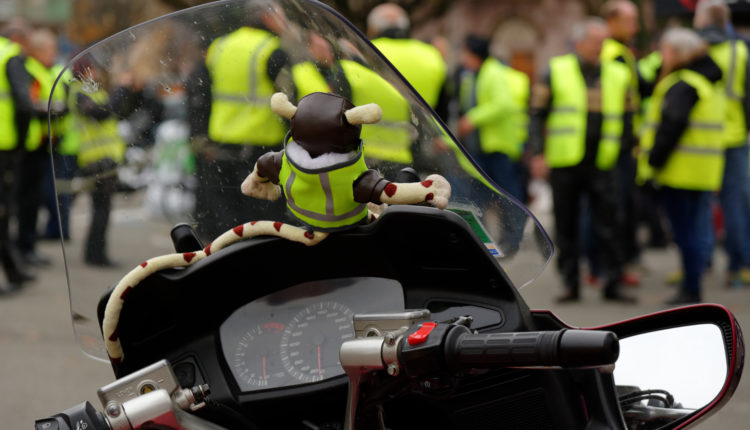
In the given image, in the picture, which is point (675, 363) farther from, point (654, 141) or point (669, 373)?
point (654, 141)

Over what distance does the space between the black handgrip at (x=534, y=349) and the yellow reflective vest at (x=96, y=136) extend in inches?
36.1

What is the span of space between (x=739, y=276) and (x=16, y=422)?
18.5 feet

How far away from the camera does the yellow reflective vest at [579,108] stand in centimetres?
681

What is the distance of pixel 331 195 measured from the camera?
1635 millimetres

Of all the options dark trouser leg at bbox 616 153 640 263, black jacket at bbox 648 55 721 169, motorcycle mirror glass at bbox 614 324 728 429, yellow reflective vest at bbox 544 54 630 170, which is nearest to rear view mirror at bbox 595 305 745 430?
motorcycle mirror glass at bbox 614 324 728 429

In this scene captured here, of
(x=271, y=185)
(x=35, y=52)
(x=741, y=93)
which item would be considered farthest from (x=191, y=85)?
(x=35, y=52)

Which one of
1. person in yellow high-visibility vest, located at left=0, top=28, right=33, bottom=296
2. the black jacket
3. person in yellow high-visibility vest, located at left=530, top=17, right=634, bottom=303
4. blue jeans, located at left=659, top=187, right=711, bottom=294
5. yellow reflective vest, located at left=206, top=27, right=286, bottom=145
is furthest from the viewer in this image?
person in yellow high-visibility vest, located at left=0, top=28, right=33, bottom=296

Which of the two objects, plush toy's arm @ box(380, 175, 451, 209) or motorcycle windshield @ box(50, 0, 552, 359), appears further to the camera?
motorcycle windshield @ box(50, 0, 552, 359)

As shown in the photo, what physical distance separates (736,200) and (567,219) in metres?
1.38

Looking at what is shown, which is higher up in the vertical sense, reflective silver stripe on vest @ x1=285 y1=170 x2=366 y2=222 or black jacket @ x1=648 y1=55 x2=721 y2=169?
reflective silver stripe on vest @ x1=285 y1=170 x2=366 y2=222

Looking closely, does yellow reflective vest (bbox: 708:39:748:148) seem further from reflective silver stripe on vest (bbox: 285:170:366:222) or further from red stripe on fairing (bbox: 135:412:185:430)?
red stripe on fairing (bbox: 135:412:185:430)

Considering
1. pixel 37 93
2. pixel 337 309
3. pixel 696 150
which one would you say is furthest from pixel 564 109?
pixel 337 309

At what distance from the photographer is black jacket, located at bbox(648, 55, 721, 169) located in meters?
6.35

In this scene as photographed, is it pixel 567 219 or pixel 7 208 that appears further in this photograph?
pixel 7 208
